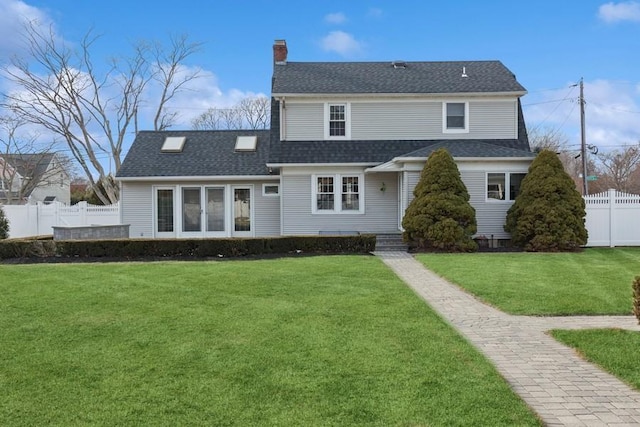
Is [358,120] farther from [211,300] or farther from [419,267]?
[211,300]

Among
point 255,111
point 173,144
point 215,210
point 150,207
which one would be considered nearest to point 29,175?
point 255,111

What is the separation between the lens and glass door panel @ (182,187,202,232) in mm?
19297

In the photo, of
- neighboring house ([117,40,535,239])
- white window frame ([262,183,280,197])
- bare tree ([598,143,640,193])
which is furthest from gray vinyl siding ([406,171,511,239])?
bare tree ([598,143,640,193])

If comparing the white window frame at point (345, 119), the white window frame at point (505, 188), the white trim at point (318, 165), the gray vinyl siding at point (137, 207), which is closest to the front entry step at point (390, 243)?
the white trim at point (318, 165)

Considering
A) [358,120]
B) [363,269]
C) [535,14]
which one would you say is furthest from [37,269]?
[535,14]

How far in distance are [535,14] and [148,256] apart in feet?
46.2

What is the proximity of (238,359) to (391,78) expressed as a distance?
55.4 feet

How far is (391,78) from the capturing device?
2009 cm

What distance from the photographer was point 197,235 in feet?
63.1

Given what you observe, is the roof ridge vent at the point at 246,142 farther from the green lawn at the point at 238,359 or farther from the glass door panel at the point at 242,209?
the green lawn at the point at 238,359

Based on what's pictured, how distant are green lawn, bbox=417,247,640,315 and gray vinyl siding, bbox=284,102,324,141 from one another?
706 cm

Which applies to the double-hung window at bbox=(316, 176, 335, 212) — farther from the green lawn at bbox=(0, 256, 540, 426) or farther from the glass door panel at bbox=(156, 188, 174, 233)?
the green lawn at bbox=(0, 256, 540, 426)

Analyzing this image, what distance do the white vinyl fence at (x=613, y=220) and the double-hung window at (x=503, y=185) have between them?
237 cm

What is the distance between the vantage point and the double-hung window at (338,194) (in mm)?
17906
